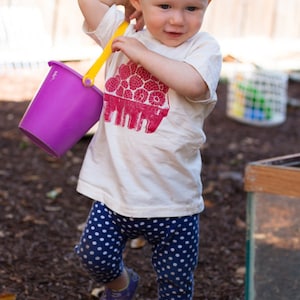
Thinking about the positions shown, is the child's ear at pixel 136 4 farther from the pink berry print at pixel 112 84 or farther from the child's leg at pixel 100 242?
the child's leg at pixel 100 242

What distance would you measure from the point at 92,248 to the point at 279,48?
594 cm

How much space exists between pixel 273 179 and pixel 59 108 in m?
0.79

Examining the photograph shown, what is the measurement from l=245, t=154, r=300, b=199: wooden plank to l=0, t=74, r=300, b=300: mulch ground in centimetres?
70

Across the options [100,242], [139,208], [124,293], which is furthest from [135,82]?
[124,293]

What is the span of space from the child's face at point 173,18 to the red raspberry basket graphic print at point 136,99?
0.14 metres

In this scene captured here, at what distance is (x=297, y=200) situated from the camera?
266 centimetres

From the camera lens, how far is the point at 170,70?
2.32m

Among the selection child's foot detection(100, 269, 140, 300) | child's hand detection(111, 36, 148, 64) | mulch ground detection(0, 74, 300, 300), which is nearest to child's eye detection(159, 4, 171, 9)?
child's hand detection(111, 36, 148, 64)

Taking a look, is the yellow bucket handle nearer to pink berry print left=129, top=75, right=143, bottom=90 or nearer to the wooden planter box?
pink berry print left=129, top=75, right=143, bottom=90

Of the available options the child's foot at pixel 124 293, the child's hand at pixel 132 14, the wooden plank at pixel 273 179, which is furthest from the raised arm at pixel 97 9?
the child's foot at pixel 124 293

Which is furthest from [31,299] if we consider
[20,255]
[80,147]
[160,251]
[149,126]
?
[80,147]

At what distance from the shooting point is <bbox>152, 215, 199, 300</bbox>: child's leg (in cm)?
252

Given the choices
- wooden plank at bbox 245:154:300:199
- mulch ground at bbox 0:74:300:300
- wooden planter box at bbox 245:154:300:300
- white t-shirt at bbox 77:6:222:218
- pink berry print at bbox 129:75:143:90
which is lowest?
mulch ground at bbox 0:74:300:300

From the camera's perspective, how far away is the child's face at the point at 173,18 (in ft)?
7.65
